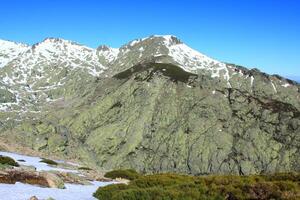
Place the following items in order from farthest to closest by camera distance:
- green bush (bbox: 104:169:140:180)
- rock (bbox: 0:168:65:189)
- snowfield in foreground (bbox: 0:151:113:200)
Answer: green bush (bbox: 104:169:140:180)
rock (bbox: 0:168:65:189)
snowfield in foreground (bbox: 0:151:113:200)

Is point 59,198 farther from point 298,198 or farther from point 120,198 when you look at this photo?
point 298,198

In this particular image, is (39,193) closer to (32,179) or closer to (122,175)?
(32,179)

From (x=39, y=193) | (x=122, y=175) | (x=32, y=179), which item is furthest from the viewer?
(x=122, y=175)

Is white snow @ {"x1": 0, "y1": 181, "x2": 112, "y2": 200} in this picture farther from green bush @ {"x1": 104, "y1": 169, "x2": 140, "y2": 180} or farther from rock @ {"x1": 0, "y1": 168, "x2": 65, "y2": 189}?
green bush @ {"x1": 104, "y1": 169, "x2": 140, "y2": 180}

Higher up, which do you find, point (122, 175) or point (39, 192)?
point (39, 192)

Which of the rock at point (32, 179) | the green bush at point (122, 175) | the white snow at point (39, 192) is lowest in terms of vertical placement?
the green bush at point (122, 175)

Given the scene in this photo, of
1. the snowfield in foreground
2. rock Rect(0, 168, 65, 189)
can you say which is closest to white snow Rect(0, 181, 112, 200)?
the snowfield in foreground

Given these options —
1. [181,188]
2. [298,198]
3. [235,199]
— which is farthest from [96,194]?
[298,198]

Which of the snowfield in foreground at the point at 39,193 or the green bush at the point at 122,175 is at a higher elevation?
the snowfield in foreground at the point at 39,193

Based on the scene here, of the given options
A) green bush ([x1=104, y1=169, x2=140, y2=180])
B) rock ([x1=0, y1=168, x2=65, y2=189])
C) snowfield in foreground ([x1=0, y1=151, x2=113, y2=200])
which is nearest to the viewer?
snowfield in foreground ([x1=0, y1=151, x2=113, y2=200])

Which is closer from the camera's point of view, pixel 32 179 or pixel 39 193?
pixel 39 193

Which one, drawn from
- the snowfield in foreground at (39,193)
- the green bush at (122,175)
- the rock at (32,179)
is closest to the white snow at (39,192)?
the snowfield in foreground at (39,193)

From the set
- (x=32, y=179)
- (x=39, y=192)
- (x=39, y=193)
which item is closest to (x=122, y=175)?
(x=32, y=179)

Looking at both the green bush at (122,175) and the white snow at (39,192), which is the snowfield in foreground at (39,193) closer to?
the white snow at (39,192)
